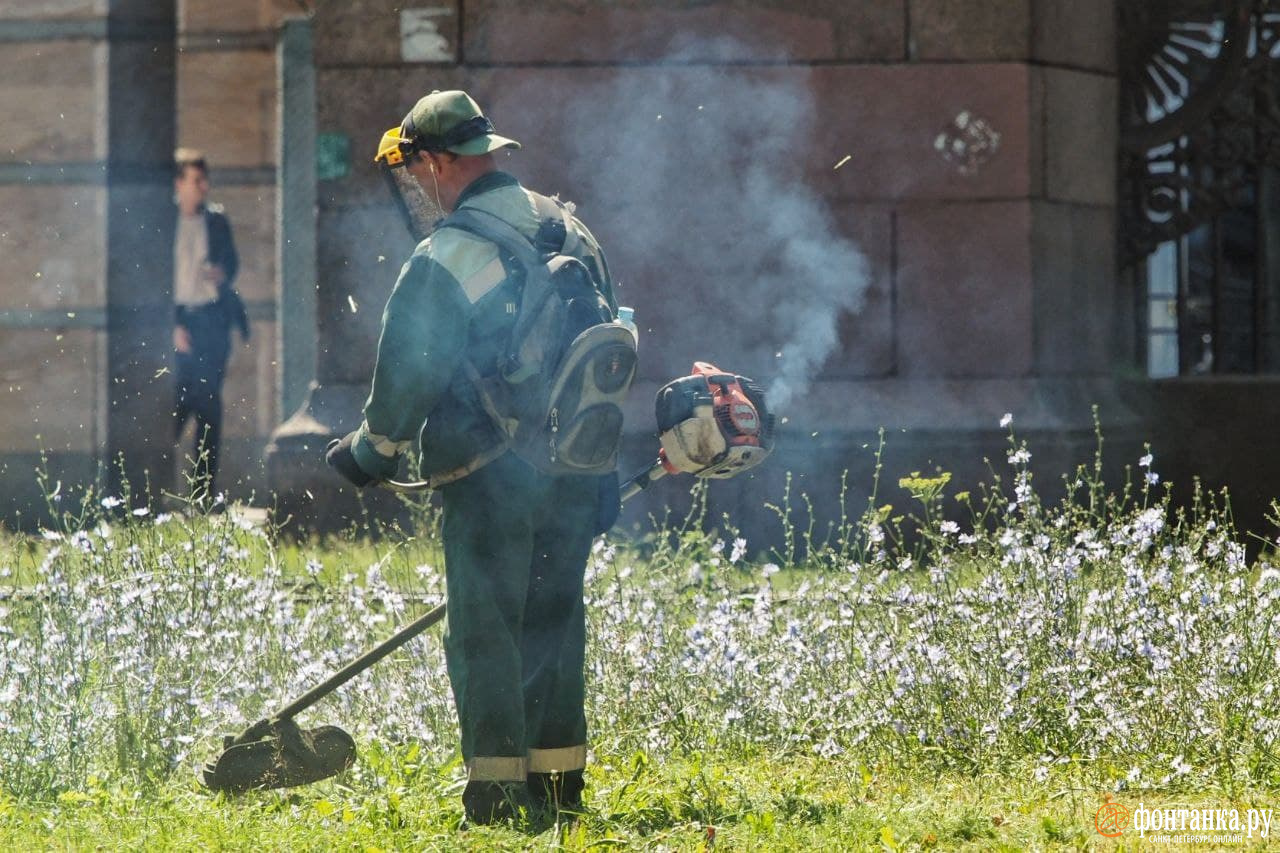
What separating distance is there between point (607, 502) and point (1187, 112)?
5.37 meters

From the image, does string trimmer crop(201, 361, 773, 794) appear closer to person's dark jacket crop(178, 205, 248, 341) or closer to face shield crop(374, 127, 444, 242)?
face shield crop(374, 127, 444, 242)

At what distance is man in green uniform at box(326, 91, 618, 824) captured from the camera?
14.9ft

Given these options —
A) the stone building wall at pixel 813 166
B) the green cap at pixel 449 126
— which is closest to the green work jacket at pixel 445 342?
the green cap at pixel 449 126

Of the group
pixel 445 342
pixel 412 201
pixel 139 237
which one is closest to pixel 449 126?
pixel 412 201

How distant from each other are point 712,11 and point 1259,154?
9.61ft

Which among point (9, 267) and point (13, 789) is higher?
point (9, 267)

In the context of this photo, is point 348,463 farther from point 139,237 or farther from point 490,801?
point 139,237

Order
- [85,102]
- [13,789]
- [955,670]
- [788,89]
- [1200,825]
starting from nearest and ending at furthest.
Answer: [1200,825] < [13,789] < [955,670] < [788,89] < [85,102]

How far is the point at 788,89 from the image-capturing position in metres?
8.49

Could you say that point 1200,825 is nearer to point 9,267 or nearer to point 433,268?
point 433,268

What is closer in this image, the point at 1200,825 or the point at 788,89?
the point at 1200,825

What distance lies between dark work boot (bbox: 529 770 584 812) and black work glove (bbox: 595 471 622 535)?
2.10 ft

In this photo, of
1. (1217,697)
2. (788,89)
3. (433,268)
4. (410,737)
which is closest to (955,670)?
(1217,697)

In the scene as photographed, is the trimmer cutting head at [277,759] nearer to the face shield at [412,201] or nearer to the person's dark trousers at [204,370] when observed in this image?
the face shield at [412,201]
